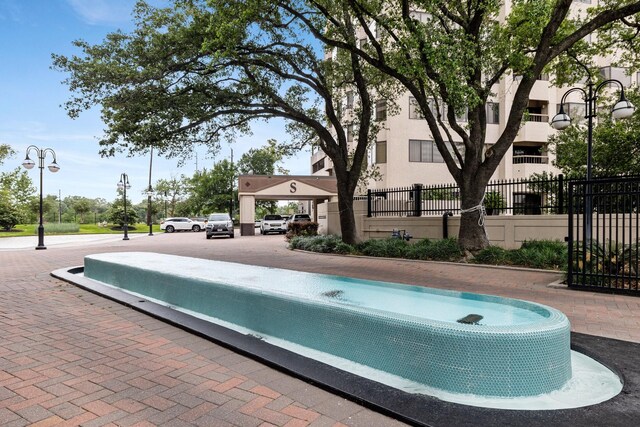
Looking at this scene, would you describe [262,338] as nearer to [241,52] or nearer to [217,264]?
[217,264]

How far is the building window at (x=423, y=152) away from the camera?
25.5 metres

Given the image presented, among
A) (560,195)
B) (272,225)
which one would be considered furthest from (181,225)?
(560,195)

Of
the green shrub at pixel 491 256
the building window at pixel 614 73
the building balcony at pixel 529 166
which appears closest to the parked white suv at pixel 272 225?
the building balcony at pixel 529 166

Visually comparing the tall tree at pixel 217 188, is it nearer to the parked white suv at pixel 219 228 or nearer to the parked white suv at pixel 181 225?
the parked white suv at pixel 181 225

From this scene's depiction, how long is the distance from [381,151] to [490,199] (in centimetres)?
1187

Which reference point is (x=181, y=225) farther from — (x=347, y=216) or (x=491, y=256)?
(x=491, y=256)

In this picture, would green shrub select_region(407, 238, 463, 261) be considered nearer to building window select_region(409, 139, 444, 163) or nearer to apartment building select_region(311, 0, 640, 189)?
apartment building select_region(311, 0, 640, 189)

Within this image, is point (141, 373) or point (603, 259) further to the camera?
point (603, 259)

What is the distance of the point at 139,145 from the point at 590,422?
14.6 m

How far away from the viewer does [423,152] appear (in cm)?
2572

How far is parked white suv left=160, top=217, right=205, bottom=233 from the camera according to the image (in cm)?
4288

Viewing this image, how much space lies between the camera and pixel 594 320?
536cm

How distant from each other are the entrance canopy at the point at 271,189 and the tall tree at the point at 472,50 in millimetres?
17473

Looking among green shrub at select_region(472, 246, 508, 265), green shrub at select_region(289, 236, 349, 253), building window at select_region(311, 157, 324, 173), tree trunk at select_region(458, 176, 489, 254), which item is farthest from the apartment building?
building window at select_region(311, 157, 324, 173)
